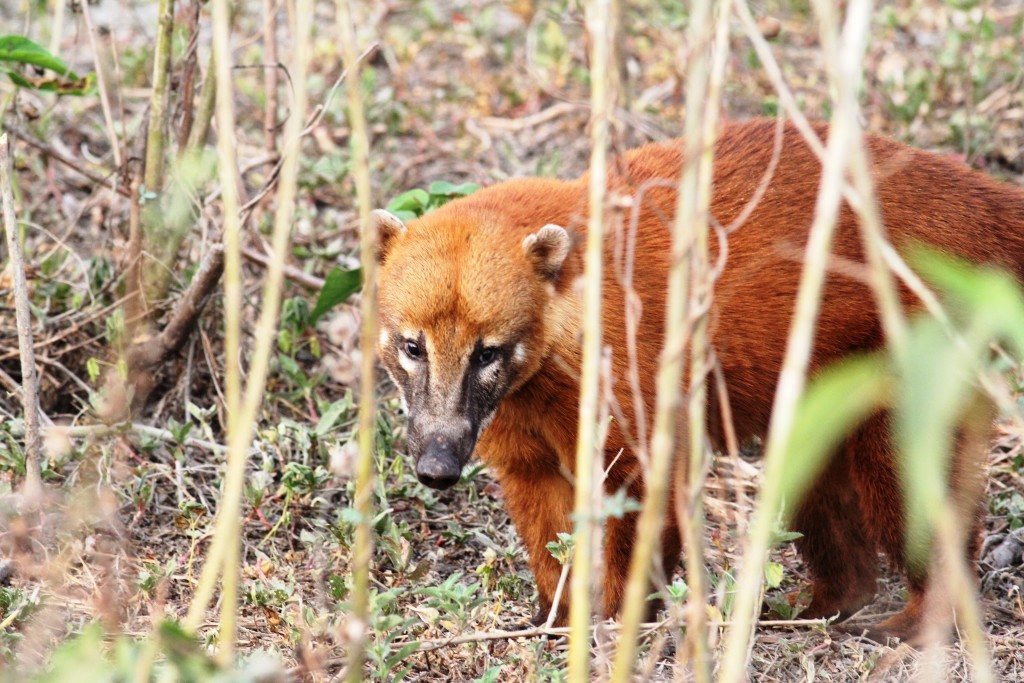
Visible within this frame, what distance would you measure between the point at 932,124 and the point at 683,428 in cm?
435

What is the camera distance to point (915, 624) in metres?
4.57

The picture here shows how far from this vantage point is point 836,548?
4918mm

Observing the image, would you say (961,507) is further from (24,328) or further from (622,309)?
(24,328)

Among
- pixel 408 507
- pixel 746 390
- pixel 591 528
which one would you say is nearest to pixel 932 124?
pixel 746 390

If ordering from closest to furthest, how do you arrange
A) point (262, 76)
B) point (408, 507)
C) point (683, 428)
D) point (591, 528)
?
point (591, 528) → point (683, 428) → point (408, 507) → point (262, 76)

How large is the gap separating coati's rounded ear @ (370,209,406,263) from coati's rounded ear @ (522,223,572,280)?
51 cm

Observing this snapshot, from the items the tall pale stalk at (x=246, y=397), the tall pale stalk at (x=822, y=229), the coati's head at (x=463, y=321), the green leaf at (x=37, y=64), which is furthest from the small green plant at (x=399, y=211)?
the tall pale stalk at (x=822, y=229)

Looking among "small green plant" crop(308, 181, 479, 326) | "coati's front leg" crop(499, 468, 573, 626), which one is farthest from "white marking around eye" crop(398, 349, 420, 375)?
"small green plant" crop(308, 181, 479, 326)

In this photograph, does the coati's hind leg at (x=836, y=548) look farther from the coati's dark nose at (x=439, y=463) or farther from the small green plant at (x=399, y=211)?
the small green plant at (x=399, y=211)

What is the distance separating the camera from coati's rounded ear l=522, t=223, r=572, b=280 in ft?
13.4

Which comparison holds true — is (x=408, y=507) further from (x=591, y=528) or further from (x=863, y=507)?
(x=591, y=528)

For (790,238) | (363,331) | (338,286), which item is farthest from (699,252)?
(338,286)

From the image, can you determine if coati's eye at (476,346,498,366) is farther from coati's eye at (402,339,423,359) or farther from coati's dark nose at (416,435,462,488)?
coati's dark nose at (416,435,462,488)

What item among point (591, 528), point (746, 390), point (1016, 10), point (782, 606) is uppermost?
point (1016, 10)
